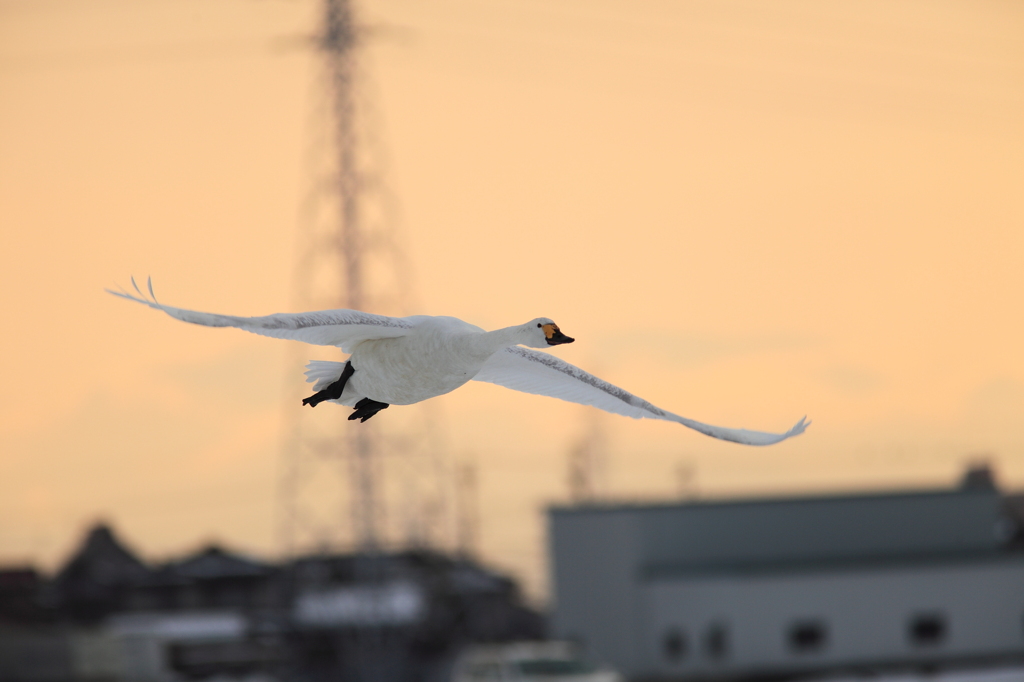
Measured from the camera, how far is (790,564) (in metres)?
38.6

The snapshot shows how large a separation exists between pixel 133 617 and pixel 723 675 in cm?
3633

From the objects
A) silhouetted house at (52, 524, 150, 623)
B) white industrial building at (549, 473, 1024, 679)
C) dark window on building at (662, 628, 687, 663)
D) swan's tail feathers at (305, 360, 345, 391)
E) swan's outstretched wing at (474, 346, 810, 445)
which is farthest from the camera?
Result: silhouetted house at (52, 524, 150, 623)

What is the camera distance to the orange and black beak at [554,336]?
1051 centimetres


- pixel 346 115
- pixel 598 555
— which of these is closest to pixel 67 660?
pixel 598 555

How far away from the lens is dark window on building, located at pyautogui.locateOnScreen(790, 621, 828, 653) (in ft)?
121

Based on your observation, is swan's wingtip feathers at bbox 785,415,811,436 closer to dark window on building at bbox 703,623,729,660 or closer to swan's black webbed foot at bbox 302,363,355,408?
swan's black webbed foot at bbox 302,363,355,408

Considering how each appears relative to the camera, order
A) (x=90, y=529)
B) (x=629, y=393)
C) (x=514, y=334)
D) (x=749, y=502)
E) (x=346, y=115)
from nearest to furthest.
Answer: (x=514, y=334)
(x=629, y=393)
(x=346, y=115)
(x=749, y=502)
(x=90, y=529)

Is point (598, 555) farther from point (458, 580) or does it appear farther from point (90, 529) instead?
point (90, 529)

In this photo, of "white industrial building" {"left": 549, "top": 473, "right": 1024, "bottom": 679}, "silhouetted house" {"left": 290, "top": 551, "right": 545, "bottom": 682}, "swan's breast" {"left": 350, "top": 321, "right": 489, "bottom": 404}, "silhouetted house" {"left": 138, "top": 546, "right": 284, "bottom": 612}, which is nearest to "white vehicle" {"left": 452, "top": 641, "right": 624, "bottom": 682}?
"silhouetted house" {"left": 290, "top": 551, "right": 545, "bottom": 682}

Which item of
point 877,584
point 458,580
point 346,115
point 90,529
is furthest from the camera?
point 90,529

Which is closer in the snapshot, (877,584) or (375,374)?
(375,374)

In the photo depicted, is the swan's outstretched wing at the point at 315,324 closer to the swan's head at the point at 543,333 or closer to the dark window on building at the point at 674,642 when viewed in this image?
the swan's head at the point at 543,333

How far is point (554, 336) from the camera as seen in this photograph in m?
10.5

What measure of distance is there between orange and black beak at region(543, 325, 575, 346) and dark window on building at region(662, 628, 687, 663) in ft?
92.5
